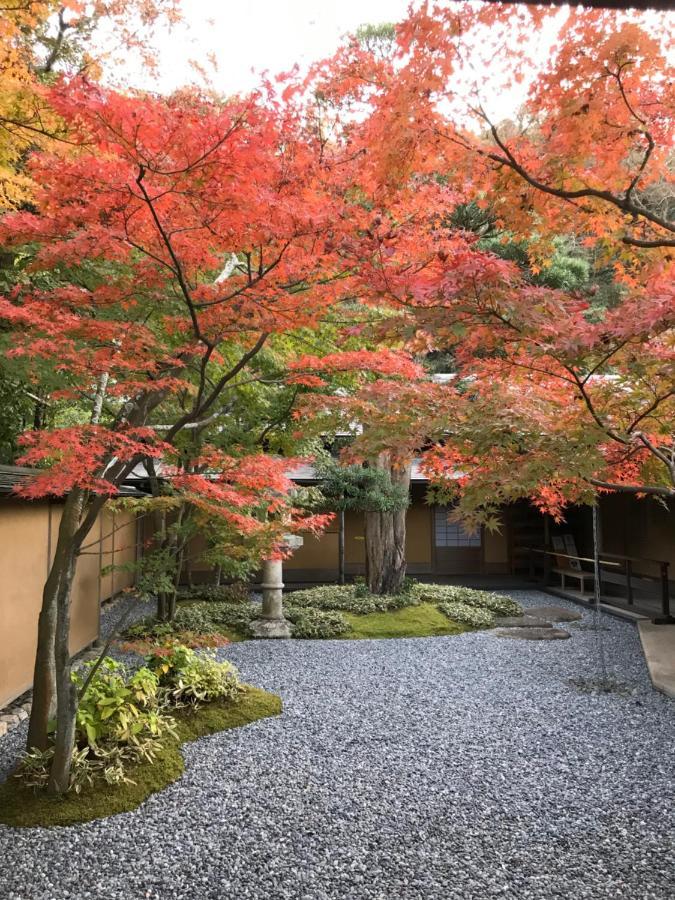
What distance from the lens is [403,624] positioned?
10469 mm

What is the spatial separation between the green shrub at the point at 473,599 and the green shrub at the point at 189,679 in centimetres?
604

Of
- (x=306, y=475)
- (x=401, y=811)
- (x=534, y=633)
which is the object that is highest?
(x=306, y=475)

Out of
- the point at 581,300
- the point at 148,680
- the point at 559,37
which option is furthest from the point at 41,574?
the point at 559,37

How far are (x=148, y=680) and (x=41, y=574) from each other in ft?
8.36

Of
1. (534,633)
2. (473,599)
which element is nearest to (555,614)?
(473,599)

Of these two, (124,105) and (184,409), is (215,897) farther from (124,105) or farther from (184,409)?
(184,409)

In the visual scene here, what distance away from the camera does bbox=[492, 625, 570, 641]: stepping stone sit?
377 inches

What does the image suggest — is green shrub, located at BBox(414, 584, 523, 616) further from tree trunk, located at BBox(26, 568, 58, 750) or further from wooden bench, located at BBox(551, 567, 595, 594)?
tree trunk, located at BBox(26, 568, 58, 750)

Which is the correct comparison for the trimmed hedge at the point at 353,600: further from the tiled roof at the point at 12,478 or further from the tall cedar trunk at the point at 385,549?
the tiled roof at the point at 12,478

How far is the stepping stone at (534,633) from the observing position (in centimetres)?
958

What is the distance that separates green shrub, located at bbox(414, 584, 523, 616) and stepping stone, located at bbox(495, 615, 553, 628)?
0.81 ft

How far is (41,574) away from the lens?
7.21m

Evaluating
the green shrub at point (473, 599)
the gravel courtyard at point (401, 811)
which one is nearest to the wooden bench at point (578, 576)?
the green shrub at point (473, 599)

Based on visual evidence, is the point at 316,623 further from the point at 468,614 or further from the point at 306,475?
the point at 306,475
